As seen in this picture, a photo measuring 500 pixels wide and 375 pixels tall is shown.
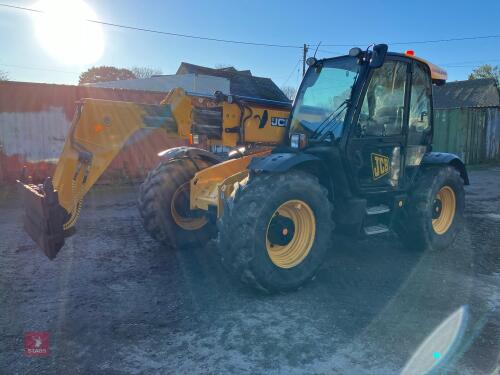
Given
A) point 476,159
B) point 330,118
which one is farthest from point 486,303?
point 476,159

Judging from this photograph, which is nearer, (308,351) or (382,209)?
(308,351)

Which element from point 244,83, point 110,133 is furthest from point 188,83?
point 110,133

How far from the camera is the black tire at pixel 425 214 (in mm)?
5250

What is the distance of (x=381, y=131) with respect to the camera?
488 centimetres

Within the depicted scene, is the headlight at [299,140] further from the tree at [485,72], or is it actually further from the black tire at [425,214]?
the tree at [485,72]

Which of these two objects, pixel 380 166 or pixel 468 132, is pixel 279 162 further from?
pixel 468 132

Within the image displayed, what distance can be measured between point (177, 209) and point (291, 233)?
175cm

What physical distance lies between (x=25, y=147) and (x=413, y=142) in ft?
30.2

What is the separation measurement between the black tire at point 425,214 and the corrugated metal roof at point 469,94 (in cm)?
3342

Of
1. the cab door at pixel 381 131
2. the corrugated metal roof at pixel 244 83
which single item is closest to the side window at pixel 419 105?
the cab door at pixel 381 131

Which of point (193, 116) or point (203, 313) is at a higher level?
point (193, 116)

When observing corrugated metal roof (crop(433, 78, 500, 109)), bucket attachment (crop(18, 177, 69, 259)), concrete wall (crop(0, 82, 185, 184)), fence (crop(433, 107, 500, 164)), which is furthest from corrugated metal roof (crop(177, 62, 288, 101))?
bucket attachment (crop(18, 177, 69, 259))

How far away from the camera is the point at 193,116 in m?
4.80

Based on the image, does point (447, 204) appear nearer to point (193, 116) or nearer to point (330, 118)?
point (330, 118)
